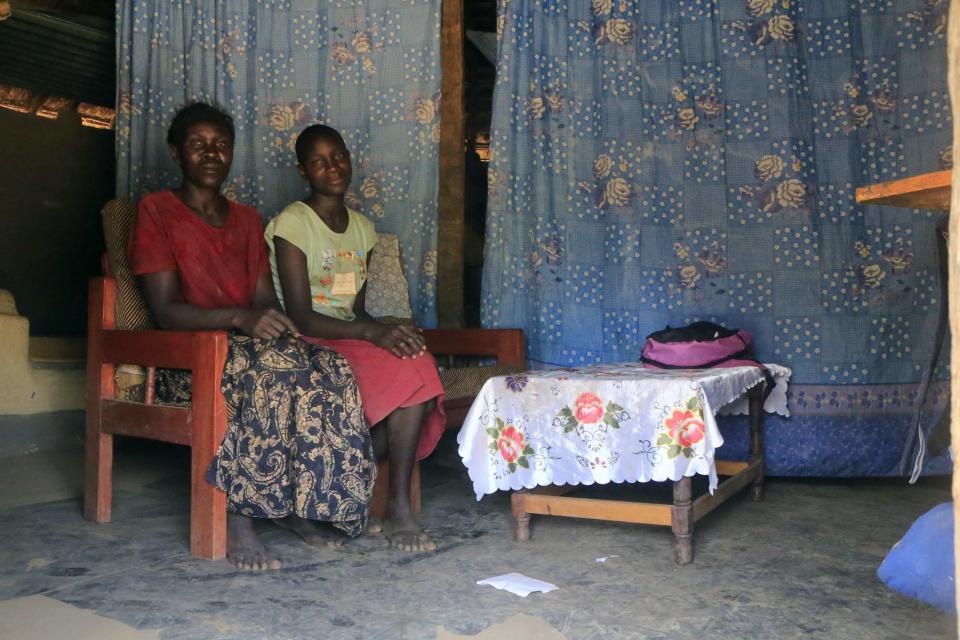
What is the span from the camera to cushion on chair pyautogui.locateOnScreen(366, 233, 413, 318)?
13.4ft

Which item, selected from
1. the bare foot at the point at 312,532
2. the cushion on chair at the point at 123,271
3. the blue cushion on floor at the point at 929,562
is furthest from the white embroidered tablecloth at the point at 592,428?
the cushion on chair at the point at 123,271

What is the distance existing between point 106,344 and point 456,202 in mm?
1980

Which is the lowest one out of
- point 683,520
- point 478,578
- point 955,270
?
point 478,578

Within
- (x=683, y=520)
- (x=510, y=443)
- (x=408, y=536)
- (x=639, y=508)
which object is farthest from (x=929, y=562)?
(x=408, y=536)

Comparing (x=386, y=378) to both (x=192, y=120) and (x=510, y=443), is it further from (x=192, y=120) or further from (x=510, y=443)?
(x=192, y=120)

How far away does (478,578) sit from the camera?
2514mm

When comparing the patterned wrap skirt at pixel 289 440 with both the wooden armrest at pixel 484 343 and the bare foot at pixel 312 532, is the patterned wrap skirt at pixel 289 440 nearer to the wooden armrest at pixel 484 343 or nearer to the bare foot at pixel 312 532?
the bare foot at pixel 312 532

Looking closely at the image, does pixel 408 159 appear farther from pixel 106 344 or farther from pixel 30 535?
pixel 30 535

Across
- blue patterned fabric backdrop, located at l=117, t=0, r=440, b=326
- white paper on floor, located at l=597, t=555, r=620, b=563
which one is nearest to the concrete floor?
white paper on floor, located at l=597, t=555, r=620, b=563

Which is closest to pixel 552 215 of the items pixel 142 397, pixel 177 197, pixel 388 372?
pixel 388 372

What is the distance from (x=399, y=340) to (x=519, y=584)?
39.1 inches

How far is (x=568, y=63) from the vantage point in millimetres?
4266

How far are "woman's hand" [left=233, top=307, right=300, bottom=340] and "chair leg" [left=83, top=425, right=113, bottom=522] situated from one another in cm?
86

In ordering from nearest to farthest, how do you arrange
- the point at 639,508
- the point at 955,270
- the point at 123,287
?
the point at 955,270
the point at 639,508
the point at 123,287
